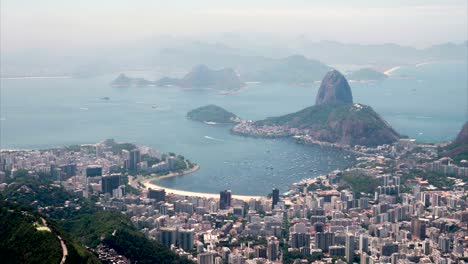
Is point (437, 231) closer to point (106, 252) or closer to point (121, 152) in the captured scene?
point (106, 252)

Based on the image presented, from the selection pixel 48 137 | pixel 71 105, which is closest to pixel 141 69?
pixel 71 105

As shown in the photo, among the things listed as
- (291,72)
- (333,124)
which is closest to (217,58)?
(291,72)

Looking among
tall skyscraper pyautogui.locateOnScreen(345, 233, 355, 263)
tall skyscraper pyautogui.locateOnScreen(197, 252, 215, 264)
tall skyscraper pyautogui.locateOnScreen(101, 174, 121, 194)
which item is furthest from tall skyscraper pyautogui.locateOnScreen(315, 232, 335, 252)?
tall skyscraper pyautogui.locateOnScreen(101, 174, 121, 194)

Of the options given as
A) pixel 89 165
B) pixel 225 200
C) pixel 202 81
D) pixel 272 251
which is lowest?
pixel 272 251

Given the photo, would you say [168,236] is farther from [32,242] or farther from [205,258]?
[32,242]

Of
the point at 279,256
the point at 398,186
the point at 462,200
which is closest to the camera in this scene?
the point at 279,256

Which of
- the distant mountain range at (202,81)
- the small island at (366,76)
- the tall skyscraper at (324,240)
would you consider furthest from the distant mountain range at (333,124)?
the small island at (366,76)

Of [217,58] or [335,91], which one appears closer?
[335,91]
